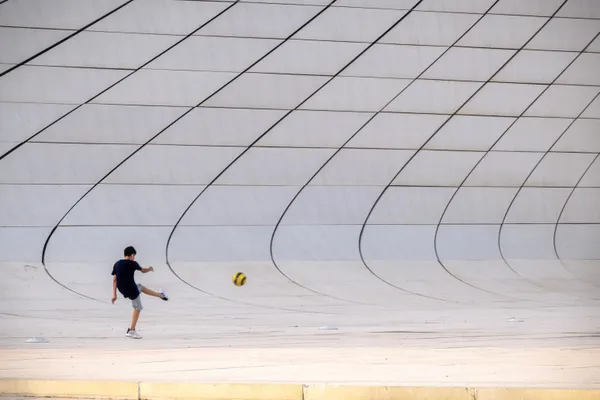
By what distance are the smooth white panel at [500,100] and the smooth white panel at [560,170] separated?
1.12 metres

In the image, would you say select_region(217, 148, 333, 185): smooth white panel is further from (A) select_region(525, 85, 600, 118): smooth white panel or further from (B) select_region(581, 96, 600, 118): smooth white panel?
(B) select_region(581, 96, 600, 118): smooth white panel

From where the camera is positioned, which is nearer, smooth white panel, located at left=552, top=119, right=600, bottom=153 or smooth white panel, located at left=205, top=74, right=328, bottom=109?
smooth white panel, located at left=205, top=74, right=328, bottom=109

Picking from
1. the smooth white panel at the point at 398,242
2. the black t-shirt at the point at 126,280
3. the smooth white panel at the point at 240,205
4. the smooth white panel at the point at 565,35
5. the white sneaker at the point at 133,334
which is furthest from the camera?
the smooth white panel at the point at 565,35

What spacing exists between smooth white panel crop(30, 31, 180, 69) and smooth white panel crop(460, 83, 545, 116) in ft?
18.4

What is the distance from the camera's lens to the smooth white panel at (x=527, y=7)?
52.5ft

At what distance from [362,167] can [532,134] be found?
11.2 feet

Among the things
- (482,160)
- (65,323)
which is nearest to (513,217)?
(482,160)

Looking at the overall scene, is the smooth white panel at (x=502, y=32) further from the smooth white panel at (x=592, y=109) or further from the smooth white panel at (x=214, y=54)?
the smooth white panel at (x=214, y=54)

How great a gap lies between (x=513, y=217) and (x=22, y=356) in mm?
11188

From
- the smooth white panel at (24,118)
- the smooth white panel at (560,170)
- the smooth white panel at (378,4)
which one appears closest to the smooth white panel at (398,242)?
the smooth white panel at (560,170)

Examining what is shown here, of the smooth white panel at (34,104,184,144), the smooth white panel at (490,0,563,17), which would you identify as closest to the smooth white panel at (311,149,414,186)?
the smooth white panel at (34,104,184,144)

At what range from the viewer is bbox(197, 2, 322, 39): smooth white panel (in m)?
15.1

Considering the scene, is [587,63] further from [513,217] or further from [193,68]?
[193,68]

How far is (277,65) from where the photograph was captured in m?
15.2
